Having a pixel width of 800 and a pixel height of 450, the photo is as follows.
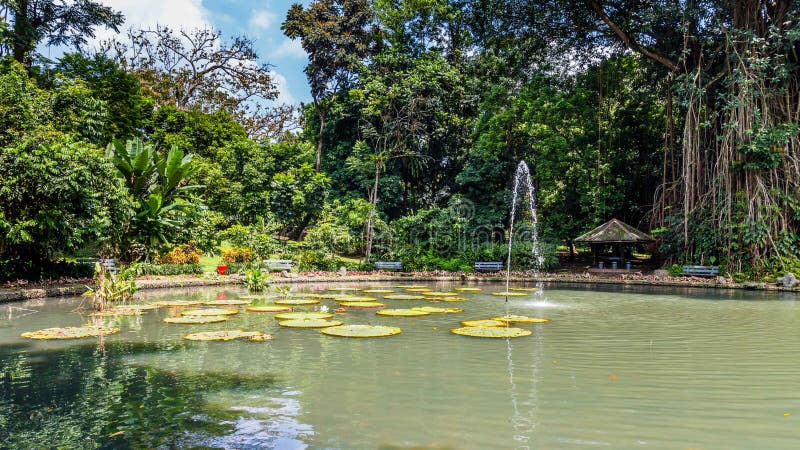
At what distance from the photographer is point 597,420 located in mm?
3168

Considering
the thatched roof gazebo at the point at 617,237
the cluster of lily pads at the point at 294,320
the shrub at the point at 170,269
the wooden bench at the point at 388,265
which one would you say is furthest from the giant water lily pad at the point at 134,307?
the thatched roof gazebo at the point at 617,237

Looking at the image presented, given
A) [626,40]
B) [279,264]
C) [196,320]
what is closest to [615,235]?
[626,40]

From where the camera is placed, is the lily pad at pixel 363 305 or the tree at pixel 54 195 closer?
the lily pad at pixel 363 305

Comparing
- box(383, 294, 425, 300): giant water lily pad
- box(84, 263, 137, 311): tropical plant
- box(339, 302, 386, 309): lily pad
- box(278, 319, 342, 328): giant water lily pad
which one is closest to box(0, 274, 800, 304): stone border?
box(84, 263, 137, 311): tropical plant

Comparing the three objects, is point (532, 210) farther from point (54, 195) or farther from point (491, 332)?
point (54, 195)

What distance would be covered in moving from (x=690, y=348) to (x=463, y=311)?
383cm

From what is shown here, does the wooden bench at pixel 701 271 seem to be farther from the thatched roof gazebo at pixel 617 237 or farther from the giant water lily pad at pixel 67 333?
the giant water lily pad at pixel 67 333

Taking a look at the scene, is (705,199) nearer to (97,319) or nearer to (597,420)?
(597,420)

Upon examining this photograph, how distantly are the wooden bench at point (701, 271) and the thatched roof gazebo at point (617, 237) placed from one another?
233 centimetres

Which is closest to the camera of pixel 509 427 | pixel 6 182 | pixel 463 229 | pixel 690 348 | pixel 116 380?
pixel 509 427

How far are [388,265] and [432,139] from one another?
25.6 ft

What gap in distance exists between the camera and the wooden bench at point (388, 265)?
61.1 ft

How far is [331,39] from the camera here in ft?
79.3

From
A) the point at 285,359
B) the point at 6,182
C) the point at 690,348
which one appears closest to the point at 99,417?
the point at 285,359
